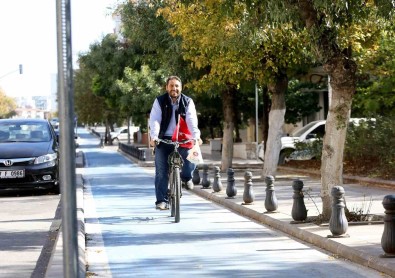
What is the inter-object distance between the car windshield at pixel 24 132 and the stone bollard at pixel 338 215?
10.1m

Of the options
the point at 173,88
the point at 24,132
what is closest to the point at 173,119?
the point at 173,88

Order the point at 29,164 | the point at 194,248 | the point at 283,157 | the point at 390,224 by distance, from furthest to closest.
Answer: the point at 283,157
the point at 29,164
the point at 194,248
the point at 390,224

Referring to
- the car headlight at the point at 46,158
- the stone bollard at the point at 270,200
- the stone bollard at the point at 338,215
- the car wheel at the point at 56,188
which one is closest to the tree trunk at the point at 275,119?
the car wheel at the point at 56,188

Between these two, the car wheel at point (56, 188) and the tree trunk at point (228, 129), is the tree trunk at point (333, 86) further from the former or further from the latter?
the tree trunk at point (228, 129)

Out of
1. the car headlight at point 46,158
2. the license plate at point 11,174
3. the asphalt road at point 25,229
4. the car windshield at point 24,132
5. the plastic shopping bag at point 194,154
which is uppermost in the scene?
the car windshield at point 24,132

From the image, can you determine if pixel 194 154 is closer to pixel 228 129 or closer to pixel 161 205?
pixel 161 205

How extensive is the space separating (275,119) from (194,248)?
12491 millimetres

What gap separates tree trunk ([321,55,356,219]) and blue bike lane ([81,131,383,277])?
3.26ft

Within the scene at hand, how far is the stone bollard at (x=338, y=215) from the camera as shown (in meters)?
10.0

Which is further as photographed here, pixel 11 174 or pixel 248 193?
pixel 11 174

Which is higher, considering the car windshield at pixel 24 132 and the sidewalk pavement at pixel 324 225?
the car windshield at pixel 24 132

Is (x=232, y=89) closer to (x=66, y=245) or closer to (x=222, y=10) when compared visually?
(x=222, y=10)

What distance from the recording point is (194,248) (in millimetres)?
10023

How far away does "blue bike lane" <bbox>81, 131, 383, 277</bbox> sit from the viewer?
8.48m
